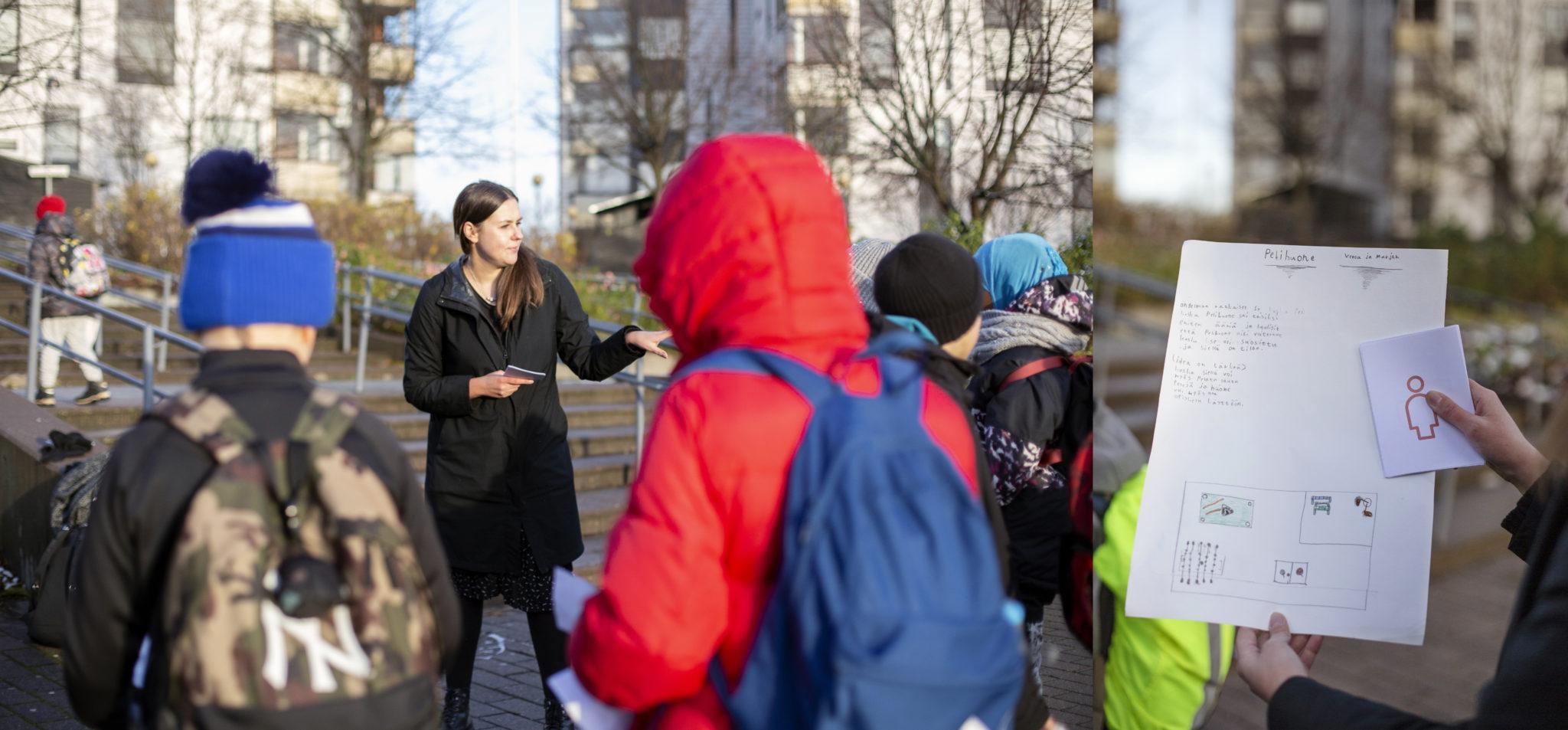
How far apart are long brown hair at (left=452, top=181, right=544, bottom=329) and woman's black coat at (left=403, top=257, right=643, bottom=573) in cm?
5

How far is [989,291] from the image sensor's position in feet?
11.4

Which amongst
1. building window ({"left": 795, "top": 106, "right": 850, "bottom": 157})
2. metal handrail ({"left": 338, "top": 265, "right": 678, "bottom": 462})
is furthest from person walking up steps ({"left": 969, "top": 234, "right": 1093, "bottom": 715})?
building window ({"left": 795, "top": 106, "right": 850, "bottom": 157})

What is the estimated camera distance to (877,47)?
37.8ft

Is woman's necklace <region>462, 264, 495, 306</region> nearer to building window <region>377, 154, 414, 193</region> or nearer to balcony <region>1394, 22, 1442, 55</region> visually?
balcony <region>1394, 22, 1442, 55</region>

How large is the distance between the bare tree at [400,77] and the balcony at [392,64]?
13mm

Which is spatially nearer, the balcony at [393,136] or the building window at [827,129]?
the building window at [827,129]

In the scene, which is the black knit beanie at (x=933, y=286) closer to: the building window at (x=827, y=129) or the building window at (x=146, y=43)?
the building window at (x=827, y=129)

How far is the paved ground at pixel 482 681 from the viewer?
15.4ft

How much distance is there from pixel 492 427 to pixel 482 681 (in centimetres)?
194

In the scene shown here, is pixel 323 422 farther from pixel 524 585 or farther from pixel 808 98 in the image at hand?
pixel 808 98

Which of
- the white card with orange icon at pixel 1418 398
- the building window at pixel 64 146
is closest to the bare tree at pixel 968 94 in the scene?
the white card with orange icon at pixel 1418 398

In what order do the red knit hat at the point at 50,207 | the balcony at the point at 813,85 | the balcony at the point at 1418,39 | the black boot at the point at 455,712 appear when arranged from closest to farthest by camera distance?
the balcony at the point at 1418,39 → the black boot at the point at 455,712 → the red knit hat at the point at 50,207 → the balcony at the point at 813,85

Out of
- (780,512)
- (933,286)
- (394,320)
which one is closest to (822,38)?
(394,320)

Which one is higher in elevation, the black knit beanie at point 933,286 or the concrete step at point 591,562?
the black knit beanie at point 933,286
